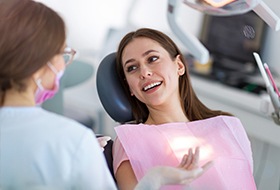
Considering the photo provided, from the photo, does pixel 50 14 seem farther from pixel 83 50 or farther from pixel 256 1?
pixel 83 50

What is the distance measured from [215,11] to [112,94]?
428mm

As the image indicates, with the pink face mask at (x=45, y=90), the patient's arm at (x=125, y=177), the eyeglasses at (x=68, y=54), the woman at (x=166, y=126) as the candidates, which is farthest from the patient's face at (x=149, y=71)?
the pink face mask at (x=45, y=90)

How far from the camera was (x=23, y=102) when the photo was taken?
3.29ft

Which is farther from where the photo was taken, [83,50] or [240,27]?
[83,50]

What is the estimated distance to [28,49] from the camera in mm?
963

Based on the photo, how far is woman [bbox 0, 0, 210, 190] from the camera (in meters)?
0.97

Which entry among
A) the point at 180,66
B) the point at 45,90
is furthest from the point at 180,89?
the point at 45,90

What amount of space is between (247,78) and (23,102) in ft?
6.47

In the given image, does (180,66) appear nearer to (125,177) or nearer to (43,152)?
(125,177)

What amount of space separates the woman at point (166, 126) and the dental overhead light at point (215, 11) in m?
0.10

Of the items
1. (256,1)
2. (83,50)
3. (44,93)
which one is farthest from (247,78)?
(44,93)

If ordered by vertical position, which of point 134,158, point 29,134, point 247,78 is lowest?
point 247,78

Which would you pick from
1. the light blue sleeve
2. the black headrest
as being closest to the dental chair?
the black headrest

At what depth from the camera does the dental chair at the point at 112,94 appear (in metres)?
1.60
